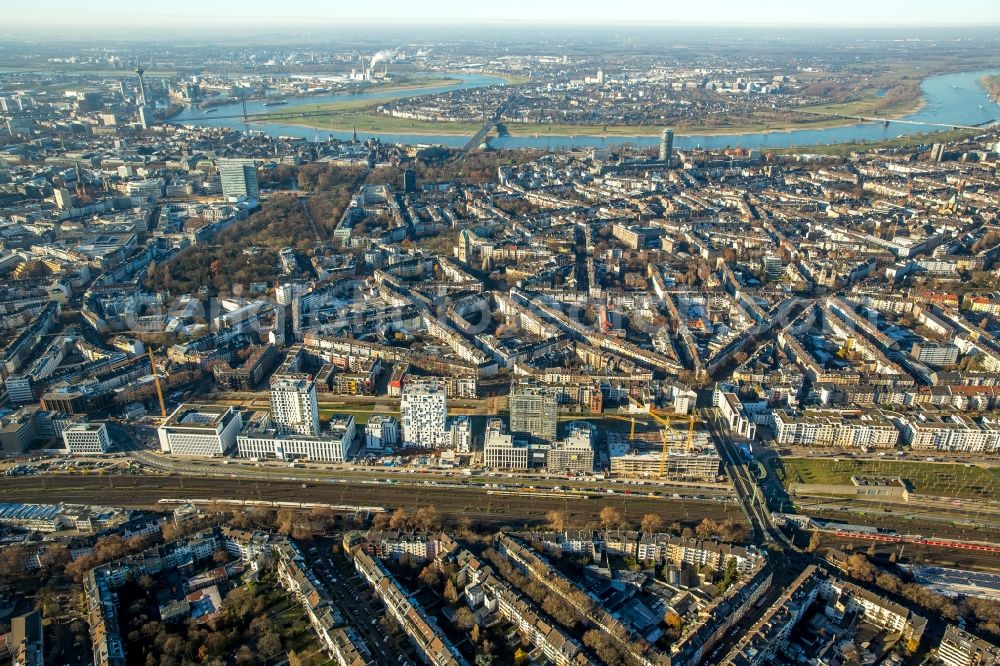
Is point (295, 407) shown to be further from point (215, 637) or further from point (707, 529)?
point (707, 529)

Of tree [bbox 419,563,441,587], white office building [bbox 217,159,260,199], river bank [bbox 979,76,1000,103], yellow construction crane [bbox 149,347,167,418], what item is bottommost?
tree [bbox 419,563,441,587]

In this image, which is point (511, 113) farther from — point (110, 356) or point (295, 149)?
point (110, 356)

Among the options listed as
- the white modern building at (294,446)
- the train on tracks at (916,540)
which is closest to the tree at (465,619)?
the white modern building at (294,446)

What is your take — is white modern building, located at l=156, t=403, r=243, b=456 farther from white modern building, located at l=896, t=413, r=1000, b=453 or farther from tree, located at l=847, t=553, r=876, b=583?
white modern building, located at l=896, t=413, r=1000, b=453

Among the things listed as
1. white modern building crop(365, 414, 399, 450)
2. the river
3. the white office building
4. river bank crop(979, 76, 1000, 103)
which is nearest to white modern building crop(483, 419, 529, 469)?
white modern building crop(365, 414, 399, 450)

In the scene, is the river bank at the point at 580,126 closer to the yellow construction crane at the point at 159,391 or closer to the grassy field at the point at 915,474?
the yellow construction crane at the point at 159,391

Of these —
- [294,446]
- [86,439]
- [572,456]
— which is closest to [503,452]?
[572,456]

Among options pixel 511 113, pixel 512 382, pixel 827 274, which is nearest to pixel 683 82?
pixel 511 113
